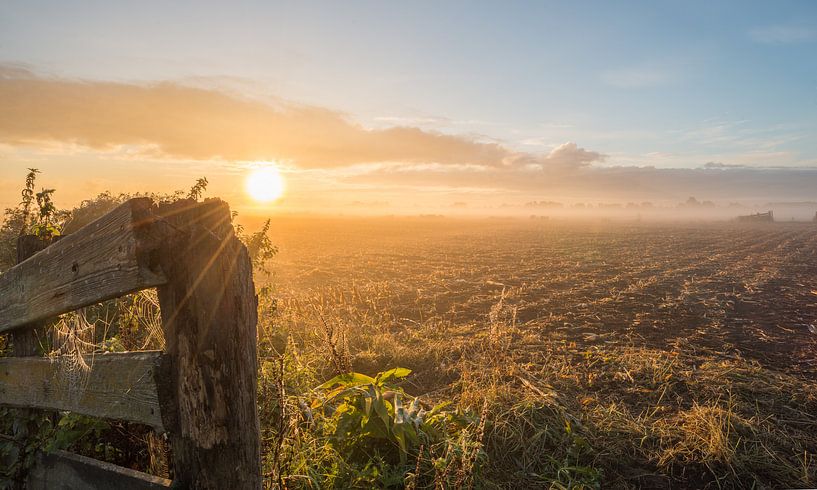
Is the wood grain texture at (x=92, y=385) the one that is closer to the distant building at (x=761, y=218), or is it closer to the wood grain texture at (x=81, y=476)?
the wood grain texture at (x=81, y=476)

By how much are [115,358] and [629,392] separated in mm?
5987

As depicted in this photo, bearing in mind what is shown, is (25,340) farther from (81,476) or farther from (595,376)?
(595,376)

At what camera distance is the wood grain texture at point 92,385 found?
1.70 meters

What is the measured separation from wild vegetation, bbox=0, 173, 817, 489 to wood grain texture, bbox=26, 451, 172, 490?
133 mm

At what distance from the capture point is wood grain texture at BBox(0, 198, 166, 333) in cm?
149

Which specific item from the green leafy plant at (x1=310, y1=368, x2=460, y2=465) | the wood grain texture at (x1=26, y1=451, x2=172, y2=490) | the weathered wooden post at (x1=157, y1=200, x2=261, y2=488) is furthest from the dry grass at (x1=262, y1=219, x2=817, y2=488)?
the wood grain texture at (x1=26, y1=451, x2=172, y2=490)

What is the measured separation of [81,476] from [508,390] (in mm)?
4160

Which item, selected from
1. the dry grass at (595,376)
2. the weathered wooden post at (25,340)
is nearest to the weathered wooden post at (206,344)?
the dry grass at (595,376)

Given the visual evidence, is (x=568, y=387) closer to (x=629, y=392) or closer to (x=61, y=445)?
(x=629, y=392)

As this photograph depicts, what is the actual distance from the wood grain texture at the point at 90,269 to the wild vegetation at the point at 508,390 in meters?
0.33

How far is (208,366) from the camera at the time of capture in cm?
157

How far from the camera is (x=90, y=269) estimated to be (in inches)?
66.4

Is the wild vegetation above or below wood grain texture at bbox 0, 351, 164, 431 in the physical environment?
below

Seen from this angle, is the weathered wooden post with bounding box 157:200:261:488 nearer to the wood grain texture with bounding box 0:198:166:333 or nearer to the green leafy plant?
the wood grain texture with bounding box 0:198:166:333
